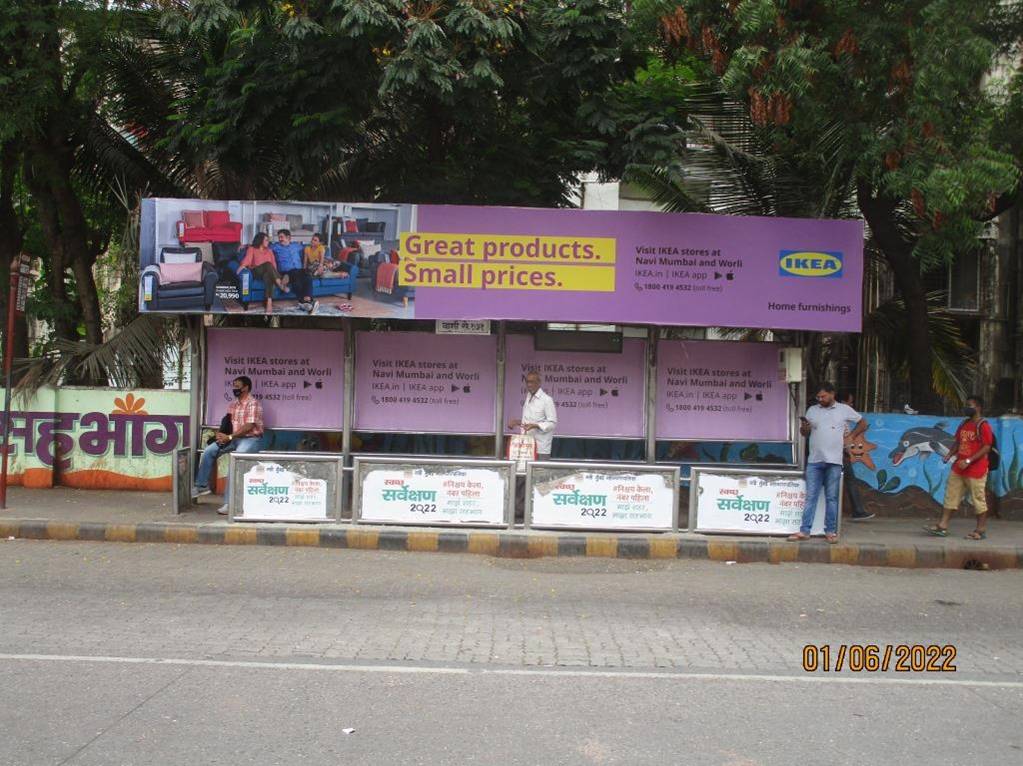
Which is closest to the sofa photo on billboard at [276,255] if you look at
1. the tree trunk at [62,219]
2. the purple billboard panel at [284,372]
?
the purple billboard panel at [284,372]

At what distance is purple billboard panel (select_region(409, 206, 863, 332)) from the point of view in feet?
37.8

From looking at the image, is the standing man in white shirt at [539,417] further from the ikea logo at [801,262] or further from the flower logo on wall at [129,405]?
the flower logo on wall at [129,405]

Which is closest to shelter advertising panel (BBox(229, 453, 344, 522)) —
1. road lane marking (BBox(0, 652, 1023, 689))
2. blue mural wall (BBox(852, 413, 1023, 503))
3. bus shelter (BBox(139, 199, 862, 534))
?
bus shelter (BBox(139, 199, 862, 534))

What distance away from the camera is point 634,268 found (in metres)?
11.6

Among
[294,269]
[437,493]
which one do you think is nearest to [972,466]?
[437,493]

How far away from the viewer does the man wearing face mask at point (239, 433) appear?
11914 millimetres

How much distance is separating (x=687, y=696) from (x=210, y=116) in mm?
10043

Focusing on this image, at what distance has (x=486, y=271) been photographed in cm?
1157

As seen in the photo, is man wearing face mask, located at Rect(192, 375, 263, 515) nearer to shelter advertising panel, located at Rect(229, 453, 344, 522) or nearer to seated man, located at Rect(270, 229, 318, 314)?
shelter advertising panel, located at Rect(229, 453, 344, 522)

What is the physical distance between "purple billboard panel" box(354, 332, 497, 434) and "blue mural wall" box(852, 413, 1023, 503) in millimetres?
5140

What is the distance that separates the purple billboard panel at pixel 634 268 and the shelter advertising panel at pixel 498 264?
0.04 feet

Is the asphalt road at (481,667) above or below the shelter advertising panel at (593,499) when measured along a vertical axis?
below

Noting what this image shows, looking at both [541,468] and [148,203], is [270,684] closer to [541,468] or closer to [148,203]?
[541,468]
